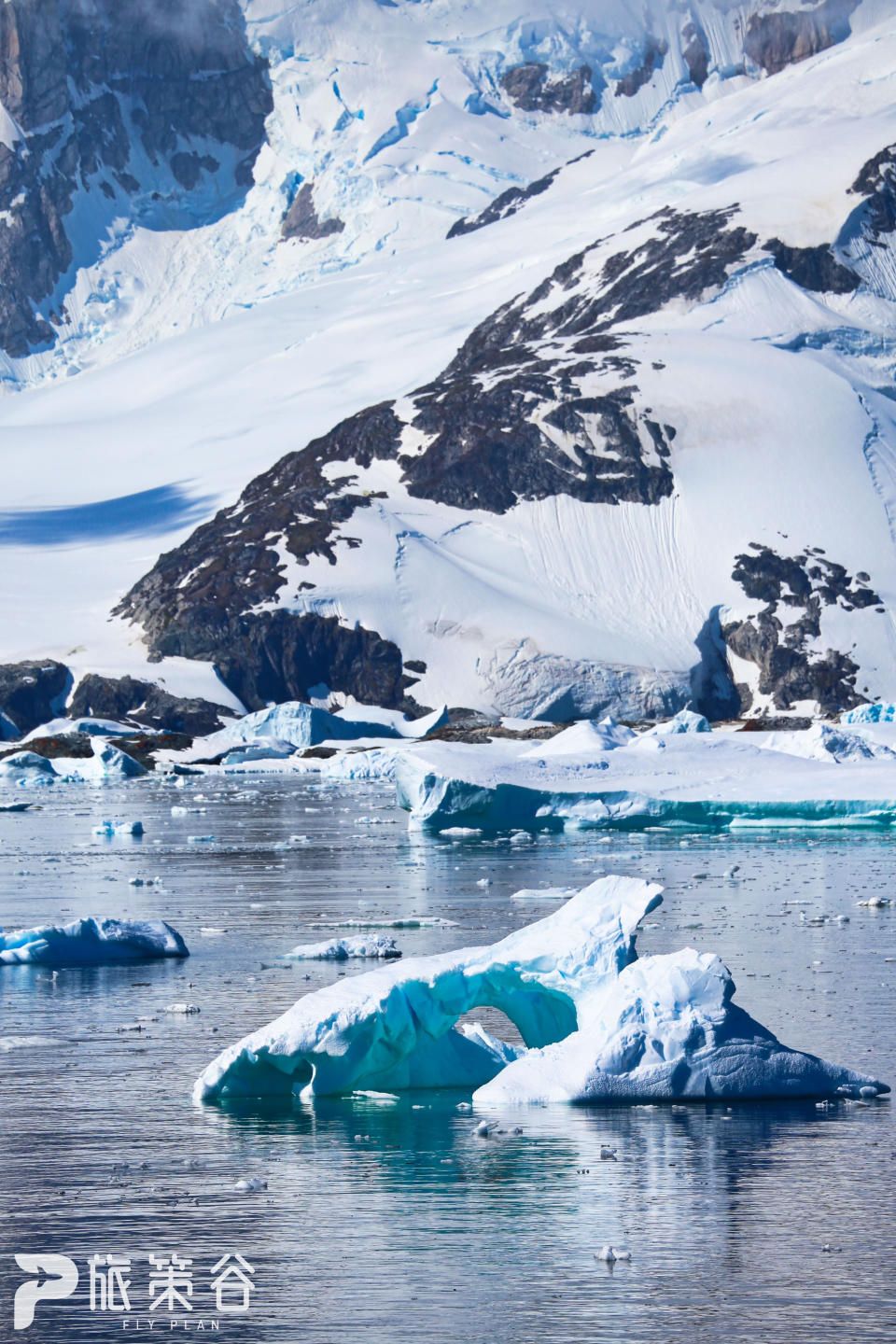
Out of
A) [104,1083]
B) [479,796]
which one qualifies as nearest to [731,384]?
[479,796]

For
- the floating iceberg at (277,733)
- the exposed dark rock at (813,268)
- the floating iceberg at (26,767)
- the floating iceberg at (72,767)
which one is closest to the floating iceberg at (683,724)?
the floating iceberg at (72,767)

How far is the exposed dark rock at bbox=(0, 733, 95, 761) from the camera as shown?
324 ft

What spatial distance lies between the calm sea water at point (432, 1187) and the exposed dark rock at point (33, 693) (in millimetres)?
113292

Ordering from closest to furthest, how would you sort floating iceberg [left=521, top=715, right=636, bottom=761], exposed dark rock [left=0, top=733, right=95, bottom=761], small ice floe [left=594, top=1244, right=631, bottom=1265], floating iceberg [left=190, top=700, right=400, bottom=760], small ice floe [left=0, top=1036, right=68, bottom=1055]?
small ice floe [left=594, top=1244, right=631, bottom=1265]
small ice floe [left=0, top=1036, right=68, bottom=1055]
floating iceberg [left=521, top=715, right=636, bottom=761]
exposed dark rock [left=0, top=733, right=95, bottom=761]
floating iceberg [left=190, top=700, right=400, bottom=760]

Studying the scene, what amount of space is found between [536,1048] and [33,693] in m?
123

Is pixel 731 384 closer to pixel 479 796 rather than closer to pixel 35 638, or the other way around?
pixel 35 638

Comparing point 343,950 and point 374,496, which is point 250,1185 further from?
point 374,496

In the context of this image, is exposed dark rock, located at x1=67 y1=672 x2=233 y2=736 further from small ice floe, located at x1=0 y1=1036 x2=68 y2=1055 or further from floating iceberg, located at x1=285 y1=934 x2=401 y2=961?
small ice floe, located at x1=0 y1=1036 x2=68 y2=1055

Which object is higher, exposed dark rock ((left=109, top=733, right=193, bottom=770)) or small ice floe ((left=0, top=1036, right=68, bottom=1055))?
small ice floe ((left=0, top=1036, right=68, bottom=1055))

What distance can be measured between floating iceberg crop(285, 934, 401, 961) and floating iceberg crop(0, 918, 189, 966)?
5.45ft

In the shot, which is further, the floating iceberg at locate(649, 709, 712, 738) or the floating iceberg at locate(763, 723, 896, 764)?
the floating iceberg at locate(649, 709, 712, 738)

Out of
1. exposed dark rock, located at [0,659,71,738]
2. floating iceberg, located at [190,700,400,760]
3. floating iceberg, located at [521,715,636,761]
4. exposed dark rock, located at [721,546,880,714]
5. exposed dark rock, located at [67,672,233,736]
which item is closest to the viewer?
floating iceberg, located at [521,715,636,761]

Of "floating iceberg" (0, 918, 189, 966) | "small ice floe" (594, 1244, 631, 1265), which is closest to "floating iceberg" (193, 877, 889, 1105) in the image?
"small ice floe" (594, 1244, 631, 1265)

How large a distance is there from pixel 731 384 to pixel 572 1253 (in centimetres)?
14433
